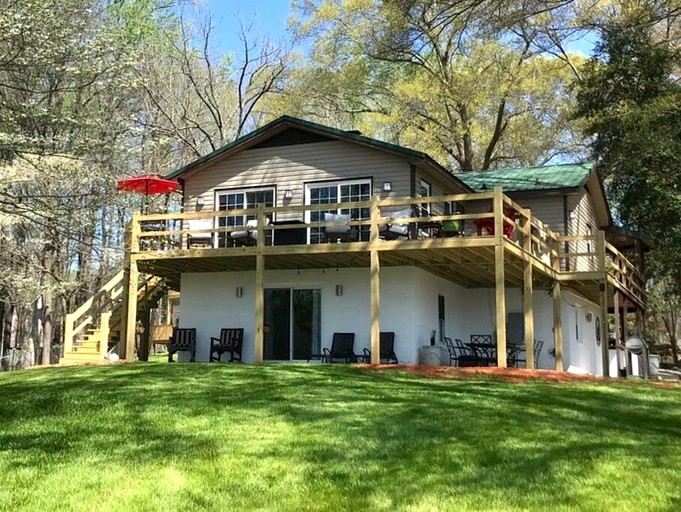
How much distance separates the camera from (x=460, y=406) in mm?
8797

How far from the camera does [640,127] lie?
22.5 m

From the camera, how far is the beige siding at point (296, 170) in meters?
16.8

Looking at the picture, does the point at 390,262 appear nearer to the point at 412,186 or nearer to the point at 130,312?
the point at 412,186

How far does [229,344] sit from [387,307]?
395 cm

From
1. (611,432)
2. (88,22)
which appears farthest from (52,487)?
(88,22)

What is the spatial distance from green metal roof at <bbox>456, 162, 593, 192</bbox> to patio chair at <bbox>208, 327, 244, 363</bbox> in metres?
8.57

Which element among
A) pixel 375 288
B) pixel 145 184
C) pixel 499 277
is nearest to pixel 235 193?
pixel 145 184

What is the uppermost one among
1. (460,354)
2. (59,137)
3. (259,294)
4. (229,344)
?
(59,137)

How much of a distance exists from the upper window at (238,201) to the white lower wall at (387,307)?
1286mm

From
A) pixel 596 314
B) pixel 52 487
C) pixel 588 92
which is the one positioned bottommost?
pixel 52 487

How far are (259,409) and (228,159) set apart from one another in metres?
10.9

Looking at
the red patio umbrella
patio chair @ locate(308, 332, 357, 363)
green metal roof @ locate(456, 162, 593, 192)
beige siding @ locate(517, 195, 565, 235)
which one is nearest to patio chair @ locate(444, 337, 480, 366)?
patio chair @ locate(308, 332, 357, 363)

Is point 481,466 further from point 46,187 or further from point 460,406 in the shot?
point 46,187

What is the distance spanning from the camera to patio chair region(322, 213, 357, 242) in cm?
1513
